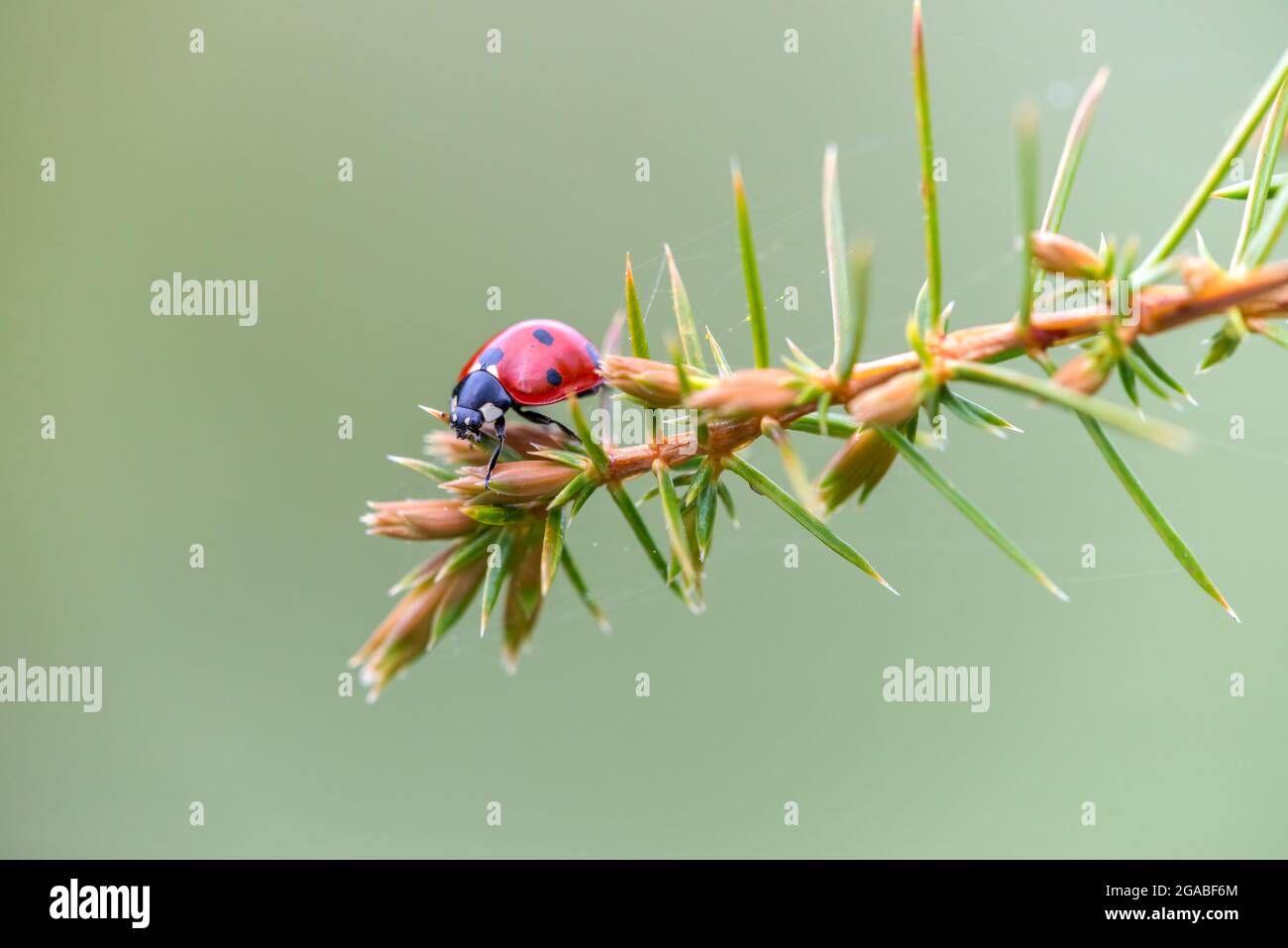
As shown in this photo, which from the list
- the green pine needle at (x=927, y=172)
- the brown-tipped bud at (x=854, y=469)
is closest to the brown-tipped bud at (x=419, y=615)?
the brown-tipped bud at (x=854, y=469)

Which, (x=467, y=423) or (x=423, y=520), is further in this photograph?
(x=467, y=423)

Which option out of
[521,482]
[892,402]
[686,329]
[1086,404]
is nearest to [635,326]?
[686,329]

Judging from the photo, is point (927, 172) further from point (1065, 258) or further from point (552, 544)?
point (552, 544)

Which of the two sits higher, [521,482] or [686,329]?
[686,329]

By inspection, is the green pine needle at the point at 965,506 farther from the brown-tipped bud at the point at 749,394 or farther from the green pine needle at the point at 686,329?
the green pine needle at the point at 686,329


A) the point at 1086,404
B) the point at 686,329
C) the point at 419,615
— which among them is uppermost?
the point at 686,329

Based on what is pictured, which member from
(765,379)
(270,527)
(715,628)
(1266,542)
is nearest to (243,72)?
(270,527)

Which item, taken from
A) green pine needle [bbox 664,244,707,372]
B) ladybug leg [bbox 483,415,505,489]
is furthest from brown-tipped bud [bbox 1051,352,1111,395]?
ladybug leg [bbox 483,415,505,489]

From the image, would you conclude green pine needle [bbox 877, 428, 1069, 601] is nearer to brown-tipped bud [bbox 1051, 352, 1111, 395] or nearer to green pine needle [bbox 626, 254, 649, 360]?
brown-tipped bud [bbox 1051, 352, 1111, 395]
